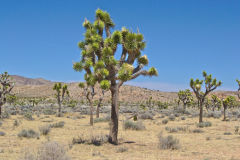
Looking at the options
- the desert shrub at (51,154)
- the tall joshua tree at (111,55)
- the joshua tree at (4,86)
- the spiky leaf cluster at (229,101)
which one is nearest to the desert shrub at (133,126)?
the tall joshua tree at (111,55)

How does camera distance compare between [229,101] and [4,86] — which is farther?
[229,101]

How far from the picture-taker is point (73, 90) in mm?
116688

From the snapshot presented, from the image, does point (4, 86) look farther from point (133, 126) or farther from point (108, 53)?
point (108, 53)

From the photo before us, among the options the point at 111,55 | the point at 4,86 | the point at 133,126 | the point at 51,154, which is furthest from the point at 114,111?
the point at 4,86

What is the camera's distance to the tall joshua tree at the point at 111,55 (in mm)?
11734

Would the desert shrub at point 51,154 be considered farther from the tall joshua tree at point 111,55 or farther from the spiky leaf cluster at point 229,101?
the spiky leaf cluster at point 229,101

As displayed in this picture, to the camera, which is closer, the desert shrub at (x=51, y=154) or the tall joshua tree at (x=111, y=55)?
the desert shrub at (x=51, y=154)

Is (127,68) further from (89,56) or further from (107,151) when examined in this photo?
(107,151)

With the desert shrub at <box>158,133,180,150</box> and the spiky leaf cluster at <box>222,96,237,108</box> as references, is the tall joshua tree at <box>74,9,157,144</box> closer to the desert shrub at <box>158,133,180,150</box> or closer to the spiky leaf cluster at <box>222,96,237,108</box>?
the desert shrub at <box>158,133,180,150</box>

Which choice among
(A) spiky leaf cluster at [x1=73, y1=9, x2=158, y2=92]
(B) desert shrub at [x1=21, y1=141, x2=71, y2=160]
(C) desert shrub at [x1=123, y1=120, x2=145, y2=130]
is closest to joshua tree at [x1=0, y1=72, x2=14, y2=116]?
(C) desert shrub at [x1=123, y1=120, x2=145, y2=130]

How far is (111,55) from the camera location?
11.9 metres

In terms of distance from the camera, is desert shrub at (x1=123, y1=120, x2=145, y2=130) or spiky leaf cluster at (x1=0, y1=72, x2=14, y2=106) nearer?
desert shrub at (x1=123, y1=120, x2=145, y2=130)

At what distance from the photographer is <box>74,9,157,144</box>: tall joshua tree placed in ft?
38.5

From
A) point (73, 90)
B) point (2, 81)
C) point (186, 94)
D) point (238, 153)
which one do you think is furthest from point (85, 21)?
point (73, 90)
